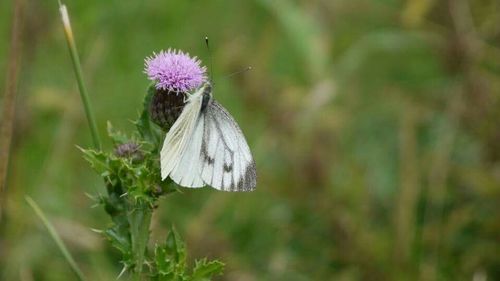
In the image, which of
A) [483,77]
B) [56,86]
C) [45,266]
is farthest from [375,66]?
[45,266]

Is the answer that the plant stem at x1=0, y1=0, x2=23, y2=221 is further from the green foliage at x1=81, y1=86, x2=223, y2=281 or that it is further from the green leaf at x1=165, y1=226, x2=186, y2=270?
the green leaf at x1=165, y1=226, x2=186, y2=270

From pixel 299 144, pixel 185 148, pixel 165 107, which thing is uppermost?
pixel 299 144

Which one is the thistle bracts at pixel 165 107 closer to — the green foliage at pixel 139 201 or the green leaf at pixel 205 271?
the green foliage at pixel 139 201

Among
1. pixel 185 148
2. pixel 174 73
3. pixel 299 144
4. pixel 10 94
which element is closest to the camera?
pixel 185 148

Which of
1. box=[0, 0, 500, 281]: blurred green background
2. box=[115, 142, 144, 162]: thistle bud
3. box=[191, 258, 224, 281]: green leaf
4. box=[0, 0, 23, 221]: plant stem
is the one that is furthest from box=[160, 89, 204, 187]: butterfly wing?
box=[0, 0, 500, 281]: blurred green background

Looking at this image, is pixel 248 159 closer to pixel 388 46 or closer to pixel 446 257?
pixel 446 257

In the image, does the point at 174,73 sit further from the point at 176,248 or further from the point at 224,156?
the point at 176,248

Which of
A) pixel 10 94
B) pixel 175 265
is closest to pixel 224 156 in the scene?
pixel 175 265
